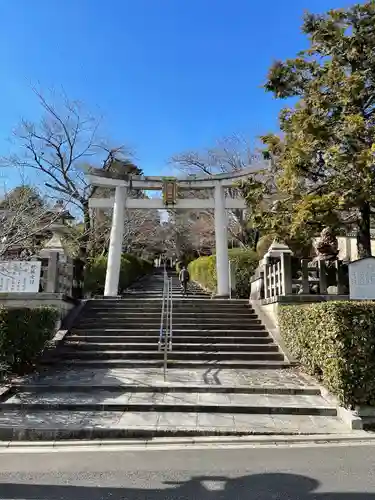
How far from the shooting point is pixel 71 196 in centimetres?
2141

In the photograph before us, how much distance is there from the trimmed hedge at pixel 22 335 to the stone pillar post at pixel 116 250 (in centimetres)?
640

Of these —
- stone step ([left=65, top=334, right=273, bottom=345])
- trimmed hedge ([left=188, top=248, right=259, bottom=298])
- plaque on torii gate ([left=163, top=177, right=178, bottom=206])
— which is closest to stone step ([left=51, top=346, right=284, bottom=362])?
stone step ([left=65, top=334, right=273, bottom=345])

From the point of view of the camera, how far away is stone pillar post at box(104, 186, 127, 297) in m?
15.5

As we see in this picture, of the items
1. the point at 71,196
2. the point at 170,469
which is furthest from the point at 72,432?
the point at 71,196

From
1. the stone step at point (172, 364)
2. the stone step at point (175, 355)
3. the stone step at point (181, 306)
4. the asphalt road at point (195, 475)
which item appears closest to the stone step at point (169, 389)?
the stone step at point (172, 364)

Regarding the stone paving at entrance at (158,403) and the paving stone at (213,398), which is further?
the paving stone at (213,398)

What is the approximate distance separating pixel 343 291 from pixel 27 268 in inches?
353

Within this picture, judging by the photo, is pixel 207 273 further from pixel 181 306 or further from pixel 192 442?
pixel 192 442

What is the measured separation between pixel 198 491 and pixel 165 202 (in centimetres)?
1325

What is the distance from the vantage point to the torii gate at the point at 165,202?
15.9 metres

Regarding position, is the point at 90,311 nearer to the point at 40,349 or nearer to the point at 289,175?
the point at 40,349

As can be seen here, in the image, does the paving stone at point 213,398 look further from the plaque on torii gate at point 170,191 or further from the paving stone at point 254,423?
the plaque on torii gate at point 170,191

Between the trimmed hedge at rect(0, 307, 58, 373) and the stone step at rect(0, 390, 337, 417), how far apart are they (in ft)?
3.13

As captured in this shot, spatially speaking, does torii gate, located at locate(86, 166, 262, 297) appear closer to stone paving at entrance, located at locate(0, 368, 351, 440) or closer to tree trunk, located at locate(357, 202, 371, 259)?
tree trunk, located at locate(357, 202, 371, 259)
